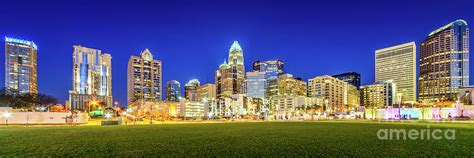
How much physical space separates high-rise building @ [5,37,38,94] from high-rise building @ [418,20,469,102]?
9226 inches

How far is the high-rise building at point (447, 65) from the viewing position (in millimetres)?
174500

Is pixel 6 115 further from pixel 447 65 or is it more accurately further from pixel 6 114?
pixel 447 65

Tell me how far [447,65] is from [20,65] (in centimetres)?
25482

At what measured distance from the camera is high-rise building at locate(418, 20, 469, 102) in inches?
6870

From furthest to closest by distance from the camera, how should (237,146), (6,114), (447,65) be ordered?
(447,65), (6,114), (237,146)

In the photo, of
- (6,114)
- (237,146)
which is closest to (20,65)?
(6,114)

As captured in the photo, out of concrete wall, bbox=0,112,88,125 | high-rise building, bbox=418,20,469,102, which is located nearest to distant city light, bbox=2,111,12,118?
concrete wall, bbox=0,112,88,125

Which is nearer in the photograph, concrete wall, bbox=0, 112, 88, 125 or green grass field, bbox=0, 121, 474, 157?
green grass field, bbox=0, 121, 474, 157

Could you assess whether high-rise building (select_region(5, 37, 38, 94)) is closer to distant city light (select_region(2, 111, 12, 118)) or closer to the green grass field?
distant city light (select_region(2, 111, 12, 118))

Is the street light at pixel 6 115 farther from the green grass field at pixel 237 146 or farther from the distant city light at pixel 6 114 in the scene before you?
the green grass field at pixel 237 146

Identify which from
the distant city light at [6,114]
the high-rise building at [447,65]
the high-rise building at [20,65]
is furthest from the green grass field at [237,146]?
the high-rise building at [447,65]

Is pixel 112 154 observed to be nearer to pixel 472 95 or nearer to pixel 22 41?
pixel 472 95

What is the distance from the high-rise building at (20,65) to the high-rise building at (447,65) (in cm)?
23435

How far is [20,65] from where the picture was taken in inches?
6836
